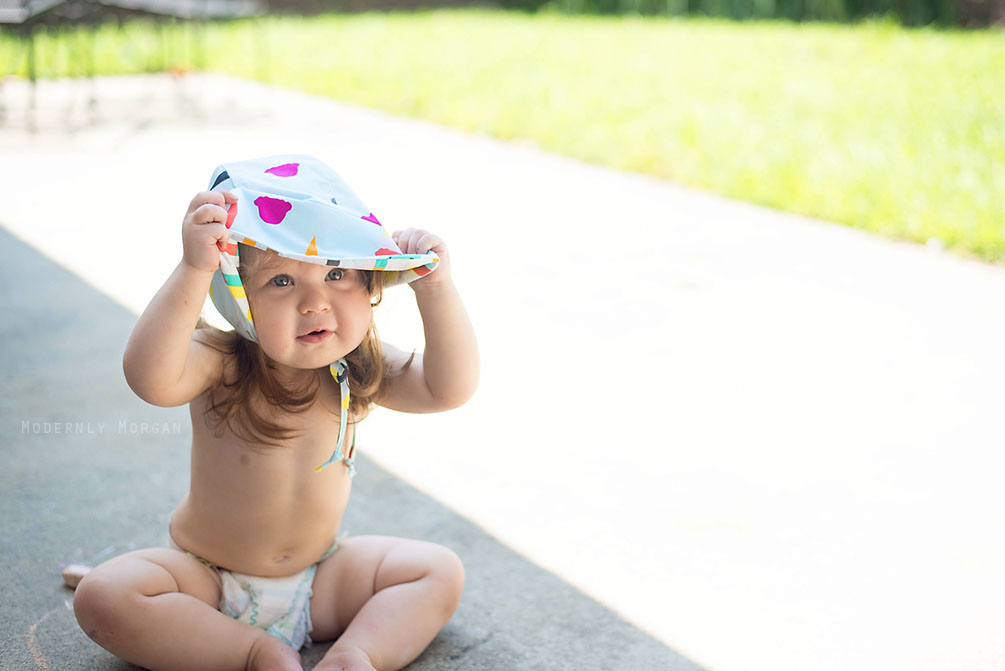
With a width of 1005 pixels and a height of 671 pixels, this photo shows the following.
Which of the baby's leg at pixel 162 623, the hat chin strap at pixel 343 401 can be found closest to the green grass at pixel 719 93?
the hat chin strap at pixel 343 401

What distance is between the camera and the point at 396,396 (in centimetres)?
175

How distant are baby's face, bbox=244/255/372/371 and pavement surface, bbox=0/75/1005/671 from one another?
0.55 m

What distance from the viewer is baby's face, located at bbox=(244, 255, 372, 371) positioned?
1.52 metres

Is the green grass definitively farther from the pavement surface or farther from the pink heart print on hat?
the pink heart print on hat

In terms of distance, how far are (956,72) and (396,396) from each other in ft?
21.2

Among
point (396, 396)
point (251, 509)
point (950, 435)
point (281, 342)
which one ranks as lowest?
point (950, 435)

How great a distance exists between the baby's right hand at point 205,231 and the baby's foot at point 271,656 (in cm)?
57

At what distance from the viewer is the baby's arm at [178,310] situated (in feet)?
4.65

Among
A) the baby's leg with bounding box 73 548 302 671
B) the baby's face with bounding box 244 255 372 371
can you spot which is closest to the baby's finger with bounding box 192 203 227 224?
the baby's face with bounding box 244 255 372 371

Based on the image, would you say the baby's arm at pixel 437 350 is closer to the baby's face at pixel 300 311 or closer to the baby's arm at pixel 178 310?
the baby's face at pixel 300 311

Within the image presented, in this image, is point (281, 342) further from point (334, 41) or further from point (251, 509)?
point (334, 41)

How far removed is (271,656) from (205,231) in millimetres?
636

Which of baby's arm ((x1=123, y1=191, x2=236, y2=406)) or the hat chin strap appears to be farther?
the hat chin strap

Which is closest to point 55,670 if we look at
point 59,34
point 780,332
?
point 780,332
